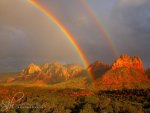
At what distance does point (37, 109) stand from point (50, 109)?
203cm

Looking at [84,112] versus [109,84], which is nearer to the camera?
[84,112]

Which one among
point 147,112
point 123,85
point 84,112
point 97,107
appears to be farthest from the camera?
point 123,85

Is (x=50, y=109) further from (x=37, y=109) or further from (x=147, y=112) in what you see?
(x=147, y=112)

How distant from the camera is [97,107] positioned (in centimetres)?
4669

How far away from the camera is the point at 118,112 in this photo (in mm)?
44500

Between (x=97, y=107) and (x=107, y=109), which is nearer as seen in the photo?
(x=107, y=109)

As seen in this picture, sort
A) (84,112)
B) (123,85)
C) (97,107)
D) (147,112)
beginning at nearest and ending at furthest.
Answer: (84,112)
(147,112)
(97,107)
(123,85)

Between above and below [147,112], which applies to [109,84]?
above

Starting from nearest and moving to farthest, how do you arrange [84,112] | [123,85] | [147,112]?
[84,112] < [147,112] < [123,85]

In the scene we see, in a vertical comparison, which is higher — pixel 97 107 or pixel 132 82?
pixel 132 82

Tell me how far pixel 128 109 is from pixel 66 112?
29.4 feet

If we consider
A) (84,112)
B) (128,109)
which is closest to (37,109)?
(84,112)

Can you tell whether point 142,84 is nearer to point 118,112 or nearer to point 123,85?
point 123,85

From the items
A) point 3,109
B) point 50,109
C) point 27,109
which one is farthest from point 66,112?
point 3,109
